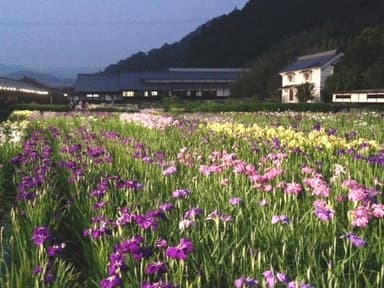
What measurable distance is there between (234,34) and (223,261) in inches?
3857

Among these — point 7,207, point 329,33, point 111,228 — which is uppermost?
point 329,33

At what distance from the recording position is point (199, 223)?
10.9 feet

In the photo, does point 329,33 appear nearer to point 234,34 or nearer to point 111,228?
point 234,34

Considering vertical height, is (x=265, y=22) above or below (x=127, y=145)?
above

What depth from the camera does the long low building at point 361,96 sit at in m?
36.3

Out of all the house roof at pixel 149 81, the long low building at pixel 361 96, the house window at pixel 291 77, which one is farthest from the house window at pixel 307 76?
the house roof at pixel 149 81

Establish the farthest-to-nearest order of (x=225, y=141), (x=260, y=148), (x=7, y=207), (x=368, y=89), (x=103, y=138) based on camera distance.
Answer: (x=368, y=89) → (x=103, y=138) → (x=225, y=141) → (x=260, y=148) → (x=7, y=207)

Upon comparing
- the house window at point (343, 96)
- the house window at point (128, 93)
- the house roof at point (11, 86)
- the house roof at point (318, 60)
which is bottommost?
the house window at point (343, 96)

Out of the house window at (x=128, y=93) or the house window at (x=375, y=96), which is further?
the house window at (x=128, y=93)

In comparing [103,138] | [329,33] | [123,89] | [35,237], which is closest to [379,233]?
[35,237]

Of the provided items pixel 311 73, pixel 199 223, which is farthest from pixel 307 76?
pixel 199 223

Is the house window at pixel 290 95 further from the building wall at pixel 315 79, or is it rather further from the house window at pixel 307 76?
the house window at pixel 307 76

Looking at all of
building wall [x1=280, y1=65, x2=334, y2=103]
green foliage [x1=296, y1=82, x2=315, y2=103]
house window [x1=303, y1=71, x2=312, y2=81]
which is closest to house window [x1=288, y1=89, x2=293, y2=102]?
building wall [x1=280, y1=65, x2=334, y2=103]

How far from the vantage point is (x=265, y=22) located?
3723 inches
